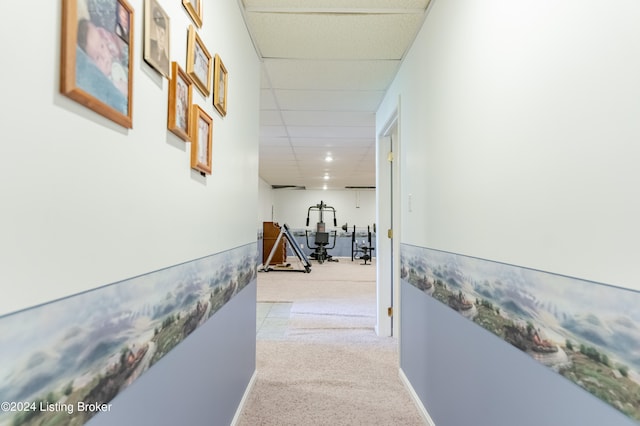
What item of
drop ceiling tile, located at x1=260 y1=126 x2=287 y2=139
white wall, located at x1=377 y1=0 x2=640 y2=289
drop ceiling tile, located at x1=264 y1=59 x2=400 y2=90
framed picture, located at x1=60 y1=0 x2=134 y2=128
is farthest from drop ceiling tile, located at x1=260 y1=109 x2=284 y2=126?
framed picture, located at x1=60 y1=0 x2=134 y2=128

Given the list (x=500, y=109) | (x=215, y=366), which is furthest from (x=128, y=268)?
(x=500, y=109)

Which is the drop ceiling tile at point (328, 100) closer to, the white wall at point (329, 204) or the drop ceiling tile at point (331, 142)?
the drop ceiling tile at point (331, 142)

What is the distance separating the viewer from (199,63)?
1.25 meters

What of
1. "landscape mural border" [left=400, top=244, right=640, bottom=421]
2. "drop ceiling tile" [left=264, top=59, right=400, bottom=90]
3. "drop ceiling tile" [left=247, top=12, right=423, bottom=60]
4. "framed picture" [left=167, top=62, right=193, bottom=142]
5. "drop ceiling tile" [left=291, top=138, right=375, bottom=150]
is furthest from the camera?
"drop ceiling tile" [left=291, top=138, right=375, bottom=150]

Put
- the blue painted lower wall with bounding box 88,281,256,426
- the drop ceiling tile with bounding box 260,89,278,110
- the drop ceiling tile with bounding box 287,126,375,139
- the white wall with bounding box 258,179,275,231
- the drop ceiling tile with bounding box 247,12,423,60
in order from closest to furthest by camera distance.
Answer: the blue painted lower wall with bounding box 88,281,256,426, the drop ceiling tile with bounding box 247,12,423,60, the drop ceiling tile with bounding box 260,89,278,110, the drop ceiling tile with bounding box 287,126,375,139, the white wall with bounding box 258,179,275,231

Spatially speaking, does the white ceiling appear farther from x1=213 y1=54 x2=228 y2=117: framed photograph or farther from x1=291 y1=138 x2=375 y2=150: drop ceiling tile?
x1=213 y1=54 x2=228 y2=117: framed photograph

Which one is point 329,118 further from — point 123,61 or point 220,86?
point 123,61

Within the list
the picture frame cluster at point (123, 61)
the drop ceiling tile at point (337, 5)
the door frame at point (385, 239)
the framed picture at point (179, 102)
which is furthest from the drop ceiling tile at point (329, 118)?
the framed picture at point (179, 102)

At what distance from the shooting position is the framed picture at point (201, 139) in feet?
3.92

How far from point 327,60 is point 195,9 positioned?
1349mm

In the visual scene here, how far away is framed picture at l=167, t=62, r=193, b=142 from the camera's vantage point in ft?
3.38

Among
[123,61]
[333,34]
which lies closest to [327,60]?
[333,34]

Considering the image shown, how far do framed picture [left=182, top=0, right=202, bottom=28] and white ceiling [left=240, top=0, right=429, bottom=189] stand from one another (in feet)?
2.23

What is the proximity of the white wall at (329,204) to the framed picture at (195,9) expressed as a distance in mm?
9803
